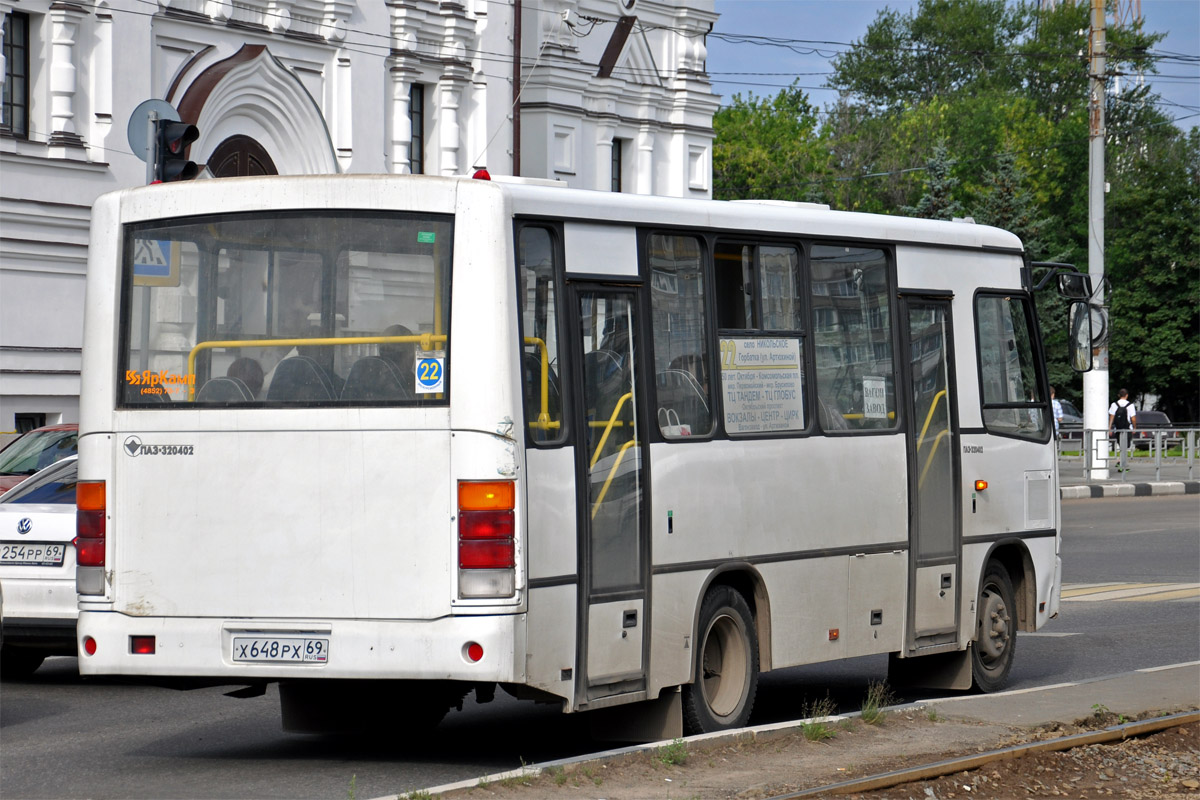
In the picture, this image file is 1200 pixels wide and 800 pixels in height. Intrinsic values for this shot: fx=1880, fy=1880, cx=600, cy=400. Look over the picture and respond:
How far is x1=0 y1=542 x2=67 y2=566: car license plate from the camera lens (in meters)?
11.4

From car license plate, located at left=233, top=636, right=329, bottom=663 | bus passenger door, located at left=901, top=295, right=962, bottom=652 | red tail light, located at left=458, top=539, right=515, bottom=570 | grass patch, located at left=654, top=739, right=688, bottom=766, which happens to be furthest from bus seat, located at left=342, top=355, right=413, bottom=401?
bus passenger door, located at left=901, top=295, right=962, bottom=652

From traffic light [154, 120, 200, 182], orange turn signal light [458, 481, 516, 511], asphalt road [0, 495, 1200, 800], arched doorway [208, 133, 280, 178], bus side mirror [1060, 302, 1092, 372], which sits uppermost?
arched doorway [208, 133, 280, 178]

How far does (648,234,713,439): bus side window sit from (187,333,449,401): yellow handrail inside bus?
1.37 m

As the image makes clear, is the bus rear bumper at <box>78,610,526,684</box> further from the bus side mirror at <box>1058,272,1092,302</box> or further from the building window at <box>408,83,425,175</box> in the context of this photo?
the building window at <box>408,83,425,175</box>

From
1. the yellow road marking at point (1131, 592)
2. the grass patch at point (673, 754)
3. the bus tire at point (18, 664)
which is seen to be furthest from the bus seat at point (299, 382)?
the yellow road marking at point (1131, 592)

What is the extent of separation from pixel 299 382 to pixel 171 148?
7395mm

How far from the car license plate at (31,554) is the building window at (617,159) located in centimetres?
2730

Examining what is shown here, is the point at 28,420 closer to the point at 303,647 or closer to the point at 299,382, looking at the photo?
the point at 299,382

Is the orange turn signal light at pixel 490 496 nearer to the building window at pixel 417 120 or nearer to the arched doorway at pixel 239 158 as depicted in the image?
the arched doorway at pixel 239 158

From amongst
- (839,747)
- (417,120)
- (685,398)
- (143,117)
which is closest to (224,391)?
(685,398)

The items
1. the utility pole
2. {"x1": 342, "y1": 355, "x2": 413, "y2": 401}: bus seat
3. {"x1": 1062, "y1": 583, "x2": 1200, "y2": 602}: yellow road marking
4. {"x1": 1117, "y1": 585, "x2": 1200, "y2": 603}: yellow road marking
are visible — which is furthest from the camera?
the utility pole

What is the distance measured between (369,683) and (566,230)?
86.0 inches

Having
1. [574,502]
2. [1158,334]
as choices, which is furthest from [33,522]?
[1158,334]

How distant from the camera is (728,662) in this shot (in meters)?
9.43
